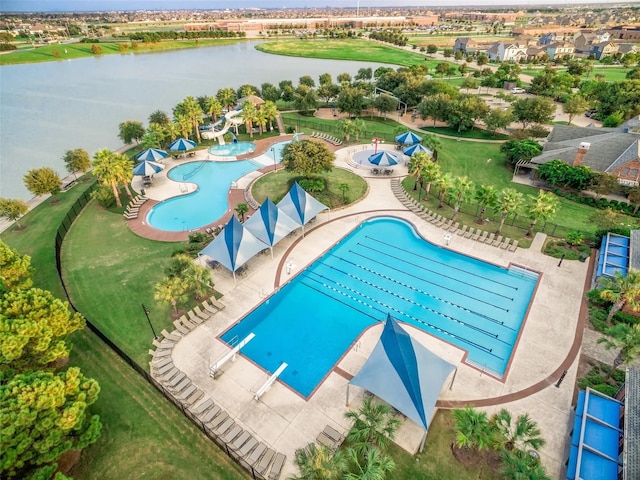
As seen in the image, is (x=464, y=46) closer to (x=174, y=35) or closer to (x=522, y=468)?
(x=174, y=35)

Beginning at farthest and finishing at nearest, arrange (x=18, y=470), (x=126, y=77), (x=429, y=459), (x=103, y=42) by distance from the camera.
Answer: (x=103, y=42) < (x=126, y=77) < (x=429, y=459) < (x=18, y=470)

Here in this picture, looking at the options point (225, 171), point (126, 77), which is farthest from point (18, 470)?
point (126, 77)

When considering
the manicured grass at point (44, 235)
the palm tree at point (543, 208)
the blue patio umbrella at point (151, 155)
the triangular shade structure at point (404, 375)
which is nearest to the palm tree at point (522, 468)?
the triangular shade structure at point (404, 375)

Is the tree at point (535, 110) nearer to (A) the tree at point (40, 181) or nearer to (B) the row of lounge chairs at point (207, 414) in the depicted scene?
(B) the row of lounge chairs at point (207, 414)

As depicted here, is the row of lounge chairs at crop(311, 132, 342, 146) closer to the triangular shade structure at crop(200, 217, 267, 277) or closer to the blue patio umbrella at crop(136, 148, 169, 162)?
the blue patio umbrella at crop(136, 148, 169, 162)

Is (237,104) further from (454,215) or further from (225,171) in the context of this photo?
(454,215)

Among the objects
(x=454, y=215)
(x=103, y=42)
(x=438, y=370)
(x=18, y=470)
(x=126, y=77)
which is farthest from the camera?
(x=103, y=42)
